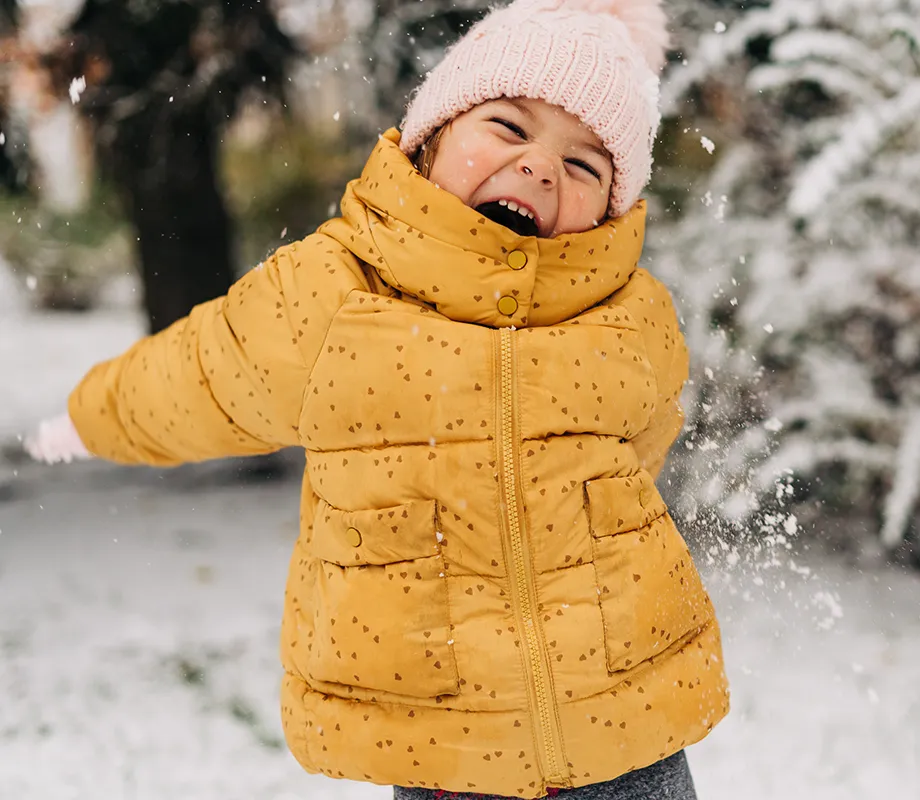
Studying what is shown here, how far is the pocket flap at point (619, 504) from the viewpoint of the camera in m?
1.32

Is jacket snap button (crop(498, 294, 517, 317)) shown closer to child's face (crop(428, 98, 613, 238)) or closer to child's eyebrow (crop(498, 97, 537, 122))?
child's face (crop(428, 98, 613, 238))

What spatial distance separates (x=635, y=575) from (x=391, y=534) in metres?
0.34

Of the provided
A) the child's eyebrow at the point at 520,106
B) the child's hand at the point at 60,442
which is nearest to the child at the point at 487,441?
the child's eyebrow at the point at 520,106

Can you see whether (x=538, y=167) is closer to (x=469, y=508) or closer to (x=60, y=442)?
(x=469, y=508)

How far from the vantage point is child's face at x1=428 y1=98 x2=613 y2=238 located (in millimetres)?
1357

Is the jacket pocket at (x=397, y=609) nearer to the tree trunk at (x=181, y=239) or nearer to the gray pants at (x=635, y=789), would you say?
the gray pants at (x=635, y=789)

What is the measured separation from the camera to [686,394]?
2939 millimetres

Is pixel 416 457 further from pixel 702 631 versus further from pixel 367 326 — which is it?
pixel 702 631

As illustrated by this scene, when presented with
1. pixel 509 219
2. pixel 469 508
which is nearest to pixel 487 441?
pixel 469 508

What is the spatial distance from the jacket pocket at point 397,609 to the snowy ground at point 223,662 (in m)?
1.15

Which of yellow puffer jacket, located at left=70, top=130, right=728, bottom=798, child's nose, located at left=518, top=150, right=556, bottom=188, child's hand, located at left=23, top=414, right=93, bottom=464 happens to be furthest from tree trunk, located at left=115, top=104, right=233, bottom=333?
child's nose, located at left=518, top=150, right=556, bottom=188

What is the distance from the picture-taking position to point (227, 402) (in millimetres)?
1463

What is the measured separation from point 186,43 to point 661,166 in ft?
5.91

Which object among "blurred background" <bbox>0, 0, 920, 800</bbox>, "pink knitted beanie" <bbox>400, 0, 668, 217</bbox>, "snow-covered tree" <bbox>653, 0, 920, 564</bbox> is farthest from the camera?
"snow-covered tree" <bbox>653, 0, 920, 564</bbox>
